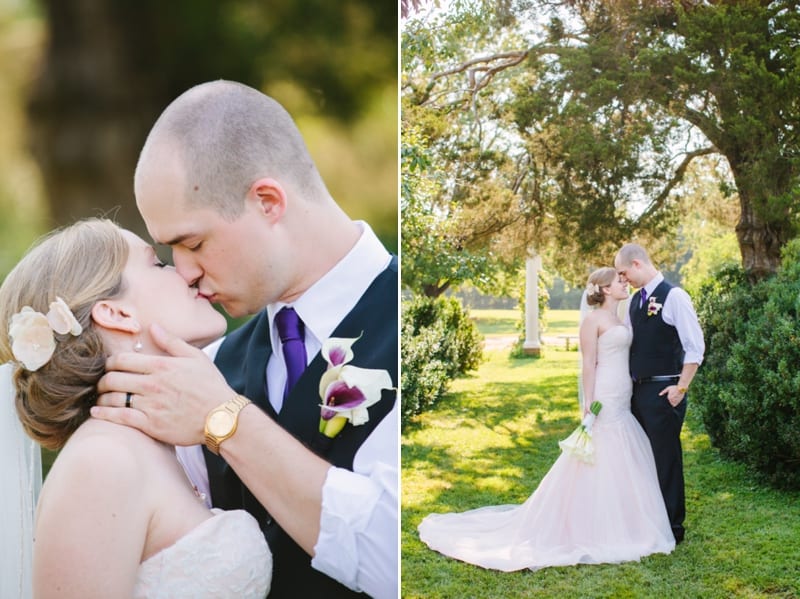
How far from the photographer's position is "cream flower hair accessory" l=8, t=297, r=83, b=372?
6.72 ft

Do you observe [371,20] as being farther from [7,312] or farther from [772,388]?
[772,388]

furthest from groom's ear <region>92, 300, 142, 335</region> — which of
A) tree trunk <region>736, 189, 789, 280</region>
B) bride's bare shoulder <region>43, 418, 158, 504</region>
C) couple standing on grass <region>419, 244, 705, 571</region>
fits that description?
tree trunk <region>736, 189, 789, 280</region>

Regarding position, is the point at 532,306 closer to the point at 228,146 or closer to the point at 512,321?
the point at 512,321

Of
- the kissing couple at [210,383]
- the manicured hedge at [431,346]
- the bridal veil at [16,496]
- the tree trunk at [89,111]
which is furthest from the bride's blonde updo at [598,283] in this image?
the bridal veil at [16,496]

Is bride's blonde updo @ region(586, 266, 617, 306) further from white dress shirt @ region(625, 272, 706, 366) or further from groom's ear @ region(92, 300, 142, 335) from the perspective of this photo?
groom's ear @ region(92, 300, 142, 335)

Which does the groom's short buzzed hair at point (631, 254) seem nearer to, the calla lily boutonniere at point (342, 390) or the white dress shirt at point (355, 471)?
the white dress shirt at point (355, 471)

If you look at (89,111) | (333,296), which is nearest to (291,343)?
(333,296)

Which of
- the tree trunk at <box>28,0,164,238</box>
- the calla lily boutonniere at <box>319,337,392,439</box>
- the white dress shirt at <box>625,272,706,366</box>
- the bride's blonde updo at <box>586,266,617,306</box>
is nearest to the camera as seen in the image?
the calla lily boutonniere at <box>319,337,392,439</box>

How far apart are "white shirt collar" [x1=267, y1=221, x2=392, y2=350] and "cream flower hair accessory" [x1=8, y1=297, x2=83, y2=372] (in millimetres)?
616

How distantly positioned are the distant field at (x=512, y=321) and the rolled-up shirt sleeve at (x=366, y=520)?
0.70 m

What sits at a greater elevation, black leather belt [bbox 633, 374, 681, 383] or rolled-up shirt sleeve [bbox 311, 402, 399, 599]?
black leather belt [bbox 633, 374, 681, 383]

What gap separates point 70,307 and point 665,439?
222 cm

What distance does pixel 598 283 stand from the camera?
3.04 meters

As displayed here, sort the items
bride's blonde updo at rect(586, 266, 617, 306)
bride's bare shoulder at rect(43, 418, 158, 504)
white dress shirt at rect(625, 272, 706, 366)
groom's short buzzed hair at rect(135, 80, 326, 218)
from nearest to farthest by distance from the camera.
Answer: bride's bare shoulder at rect(43, 418, 158, 504), groom's short buzzed hair at rect(135, 80, 326, 218), white dress shirt at rect(625, 272, 706, 366), bride's blonde updo at rect(586, 266, 617, 306)
